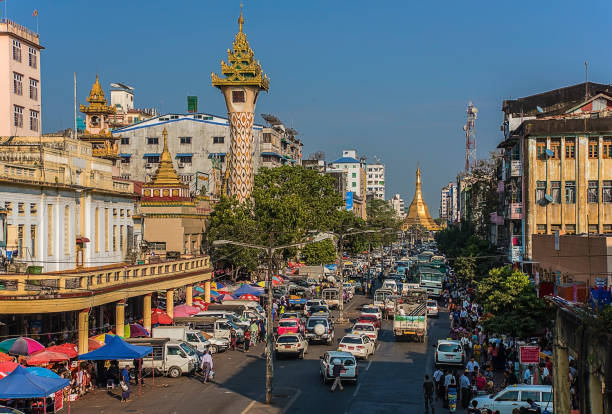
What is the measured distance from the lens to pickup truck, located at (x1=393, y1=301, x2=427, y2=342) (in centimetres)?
4900

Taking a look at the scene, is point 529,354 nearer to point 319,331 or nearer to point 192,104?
point 319,331

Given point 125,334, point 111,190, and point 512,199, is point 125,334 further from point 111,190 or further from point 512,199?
point 512,199

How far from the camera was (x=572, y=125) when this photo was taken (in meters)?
60.1

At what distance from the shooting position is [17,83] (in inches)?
2259

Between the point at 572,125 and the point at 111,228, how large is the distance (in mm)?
32685

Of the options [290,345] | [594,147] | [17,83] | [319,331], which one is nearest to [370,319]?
[319,331]

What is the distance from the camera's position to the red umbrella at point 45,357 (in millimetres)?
33094

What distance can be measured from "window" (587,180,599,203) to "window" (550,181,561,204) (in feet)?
6.82

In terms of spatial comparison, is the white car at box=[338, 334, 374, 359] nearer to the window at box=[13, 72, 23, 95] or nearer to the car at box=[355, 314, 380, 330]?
the car at box=[355, 314, 380, 330]

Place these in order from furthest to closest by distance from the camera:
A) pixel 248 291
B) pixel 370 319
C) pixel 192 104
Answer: pixel 192 104 < pixel 248 291 < pixel 370 319

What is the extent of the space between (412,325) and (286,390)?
15.8 m

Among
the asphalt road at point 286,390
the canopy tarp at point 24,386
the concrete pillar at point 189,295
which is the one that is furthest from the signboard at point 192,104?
the canopy tarp at point 24,386

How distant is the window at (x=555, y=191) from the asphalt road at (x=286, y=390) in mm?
A: 22198

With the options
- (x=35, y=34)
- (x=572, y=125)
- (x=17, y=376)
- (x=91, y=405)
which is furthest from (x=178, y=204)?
(x=17, y=376)
